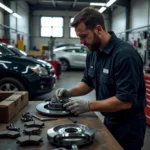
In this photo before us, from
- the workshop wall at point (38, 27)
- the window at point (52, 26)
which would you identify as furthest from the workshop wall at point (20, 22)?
the window at point (52, 26)

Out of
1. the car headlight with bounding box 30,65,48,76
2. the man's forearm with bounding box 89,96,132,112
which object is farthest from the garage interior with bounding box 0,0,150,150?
the man's forearm with bounding box 89,96,132,112

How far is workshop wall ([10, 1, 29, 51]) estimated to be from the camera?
11.5 meters

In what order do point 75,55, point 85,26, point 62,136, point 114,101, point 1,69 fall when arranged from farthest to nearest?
point 75,55, point 1,69, point 85,26, point 114,101, point 62,136

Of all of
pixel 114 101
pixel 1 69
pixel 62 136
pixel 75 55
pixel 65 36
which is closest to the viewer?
pixel 62 136

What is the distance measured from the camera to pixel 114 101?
133 cm

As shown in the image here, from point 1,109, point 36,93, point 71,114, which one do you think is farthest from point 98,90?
point 36,93

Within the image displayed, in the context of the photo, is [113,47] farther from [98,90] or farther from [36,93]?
[36,93]

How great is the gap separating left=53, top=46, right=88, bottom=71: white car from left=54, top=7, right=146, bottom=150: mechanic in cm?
962

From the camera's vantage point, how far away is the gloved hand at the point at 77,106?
140 centimetres

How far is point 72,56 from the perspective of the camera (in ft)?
37.1

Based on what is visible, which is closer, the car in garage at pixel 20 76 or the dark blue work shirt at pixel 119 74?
the dark blue work shirt at pixel 119 74

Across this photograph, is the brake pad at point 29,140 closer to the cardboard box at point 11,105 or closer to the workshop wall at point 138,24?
the cardboard box at point 11,105

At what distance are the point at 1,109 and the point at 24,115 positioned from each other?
0.54 feet

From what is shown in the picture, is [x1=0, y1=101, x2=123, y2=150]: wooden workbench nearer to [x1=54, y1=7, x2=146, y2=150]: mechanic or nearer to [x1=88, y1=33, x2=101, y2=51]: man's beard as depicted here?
[x1=54, y1=7, x2=146, y2=150]: mechanic
